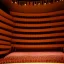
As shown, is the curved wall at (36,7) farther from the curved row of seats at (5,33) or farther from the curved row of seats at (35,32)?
the curved row of seats at (5,33)

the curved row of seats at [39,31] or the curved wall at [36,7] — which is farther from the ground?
the curved wall at [36,7]

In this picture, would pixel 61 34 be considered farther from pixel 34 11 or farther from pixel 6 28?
pixel 6 28

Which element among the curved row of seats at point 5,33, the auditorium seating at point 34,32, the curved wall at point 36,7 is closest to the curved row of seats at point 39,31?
the auditorium seating at point 34,32

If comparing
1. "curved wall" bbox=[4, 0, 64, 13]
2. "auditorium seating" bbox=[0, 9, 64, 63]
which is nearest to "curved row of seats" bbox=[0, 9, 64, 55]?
"auditorium seating" bbox=[0, 9, 64, 63]

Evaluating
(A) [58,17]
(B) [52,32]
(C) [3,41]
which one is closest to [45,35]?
(B) [52,32]

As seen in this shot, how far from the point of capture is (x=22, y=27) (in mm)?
9570

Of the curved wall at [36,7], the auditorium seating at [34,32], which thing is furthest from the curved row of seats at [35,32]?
the curved wall at [36,7]

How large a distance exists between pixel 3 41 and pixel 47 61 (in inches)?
113

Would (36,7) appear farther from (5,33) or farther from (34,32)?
(5,33)

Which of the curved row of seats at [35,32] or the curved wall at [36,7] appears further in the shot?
the curved row of seats at [35,32]

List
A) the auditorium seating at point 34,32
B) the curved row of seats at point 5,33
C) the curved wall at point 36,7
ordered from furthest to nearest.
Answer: the auditorium seating at point 34,32, the curved wall at point 36,7, the curved row of seats at point 5,33

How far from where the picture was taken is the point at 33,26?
9.47 metres

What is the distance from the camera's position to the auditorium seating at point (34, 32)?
899 centimetres

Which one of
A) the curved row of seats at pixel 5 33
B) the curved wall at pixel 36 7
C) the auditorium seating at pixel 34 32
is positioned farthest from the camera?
the auditorium seating at pixel 34 32
